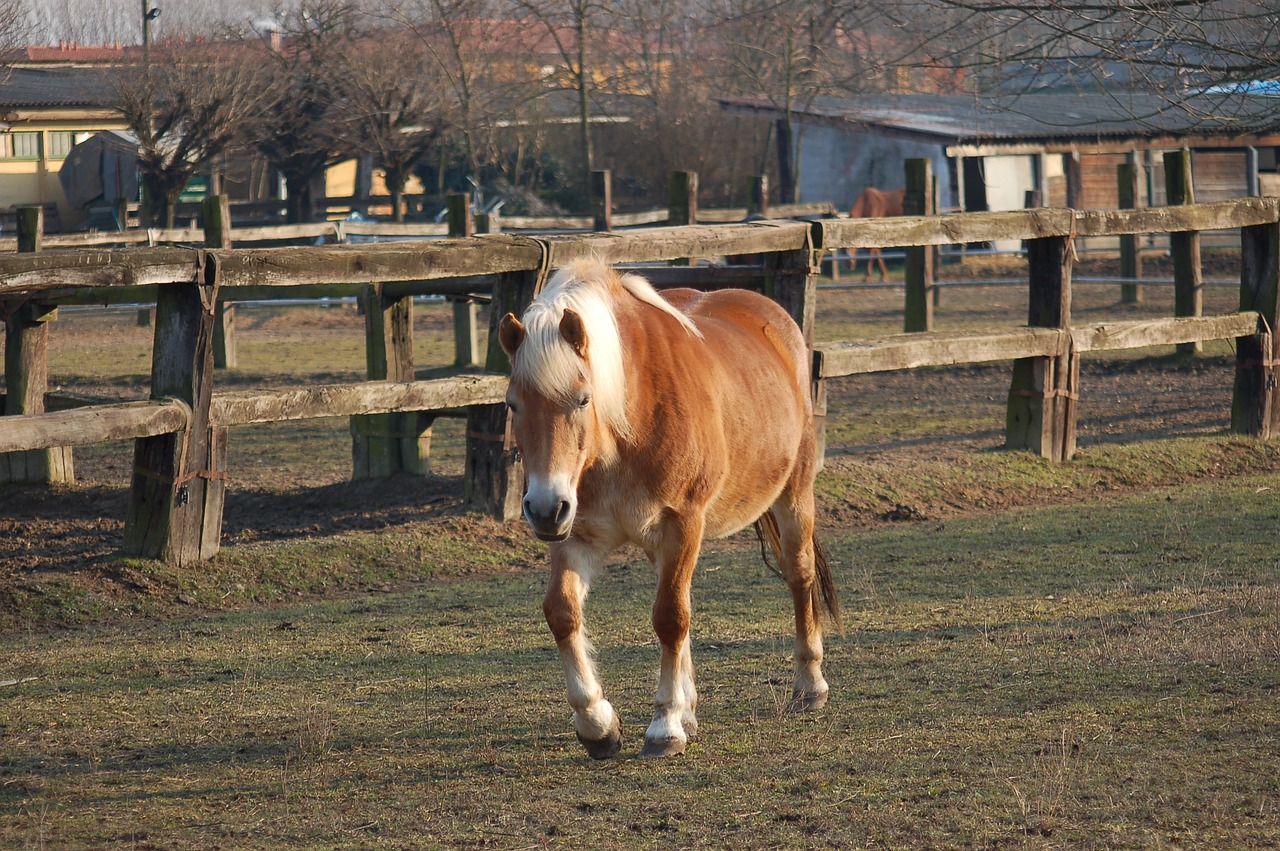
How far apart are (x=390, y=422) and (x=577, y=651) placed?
482 cm

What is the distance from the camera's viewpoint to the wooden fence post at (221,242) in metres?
13.8

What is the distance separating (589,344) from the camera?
395cm

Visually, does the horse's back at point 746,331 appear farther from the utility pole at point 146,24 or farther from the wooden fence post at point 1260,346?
the utility pole at point 146,24

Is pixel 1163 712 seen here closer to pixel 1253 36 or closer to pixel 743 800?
pixel 743 800

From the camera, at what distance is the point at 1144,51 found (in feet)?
24.9

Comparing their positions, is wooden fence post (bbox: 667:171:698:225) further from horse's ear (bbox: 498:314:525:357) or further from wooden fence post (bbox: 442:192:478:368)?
horse's ear (bbox: 498:314:525:357)

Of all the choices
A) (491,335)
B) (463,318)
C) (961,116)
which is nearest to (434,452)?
(491,335)

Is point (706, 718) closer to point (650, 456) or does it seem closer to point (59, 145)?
point (650, 456)

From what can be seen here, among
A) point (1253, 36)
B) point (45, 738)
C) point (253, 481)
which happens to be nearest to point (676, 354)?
point (45, 738)

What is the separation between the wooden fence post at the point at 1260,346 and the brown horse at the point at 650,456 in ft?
21.0

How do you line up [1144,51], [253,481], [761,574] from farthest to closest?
[253,481] → [1144,51] → [761,574]

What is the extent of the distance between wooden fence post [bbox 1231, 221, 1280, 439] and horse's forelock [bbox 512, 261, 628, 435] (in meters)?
7.52

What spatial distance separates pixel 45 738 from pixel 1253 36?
7791 millimetres

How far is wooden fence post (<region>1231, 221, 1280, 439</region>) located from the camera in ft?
33.8
